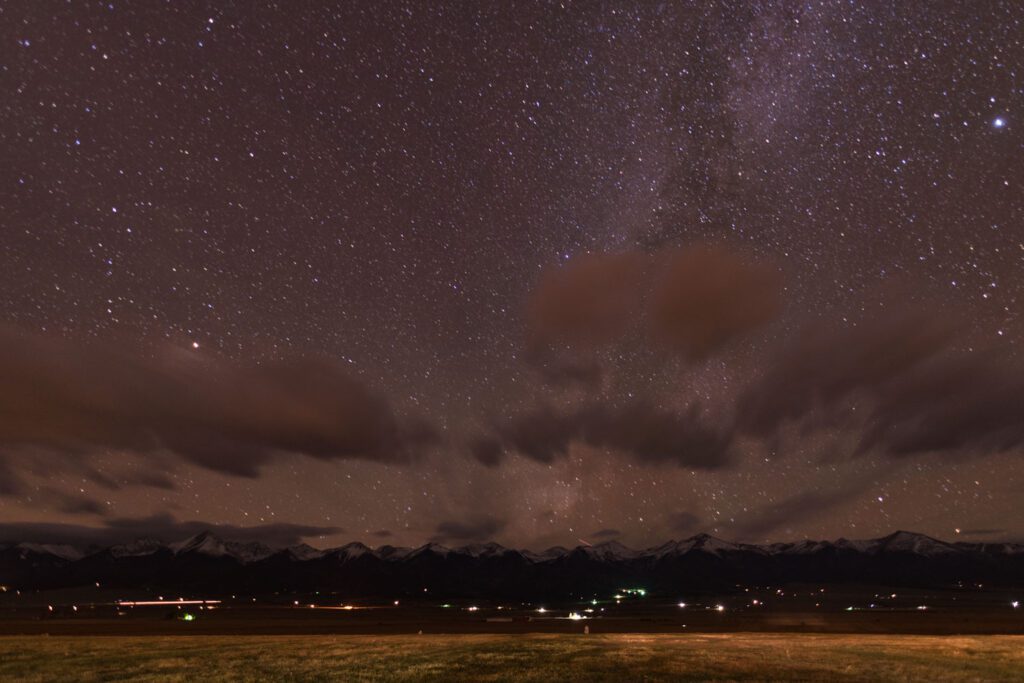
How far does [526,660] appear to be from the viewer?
44.2m

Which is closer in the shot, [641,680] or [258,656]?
[641,680]

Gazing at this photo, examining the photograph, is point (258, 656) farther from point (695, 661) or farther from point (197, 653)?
point (695, 661)

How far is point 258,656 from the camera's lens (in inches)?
1950

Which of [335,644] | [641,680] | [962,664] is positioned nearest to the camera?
[641,680]

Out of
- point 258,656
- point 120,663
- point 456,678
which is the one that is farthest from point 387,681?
point 120,663

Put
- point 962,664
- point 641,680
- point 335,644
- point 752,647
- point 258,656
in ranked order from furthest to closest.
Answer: point 335,644, point 752,647, point 258,656, point 962,664, point 641,680

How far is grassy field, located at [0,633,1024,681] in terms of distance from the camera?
38.8 m

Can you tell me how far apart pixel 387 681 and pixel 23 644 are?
45.2m

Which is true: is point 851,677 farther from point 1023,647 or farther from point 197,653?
point 197,653

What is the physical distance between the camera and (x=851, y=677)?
37.8m

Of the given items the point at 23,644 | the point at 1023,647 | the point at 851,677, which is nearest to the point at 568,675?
the point at 851,677

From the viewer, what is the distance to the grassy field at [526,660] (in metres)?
38.8

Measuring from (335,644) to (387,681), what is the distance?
78.3ft

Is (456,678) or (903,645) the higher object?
(456,678)
